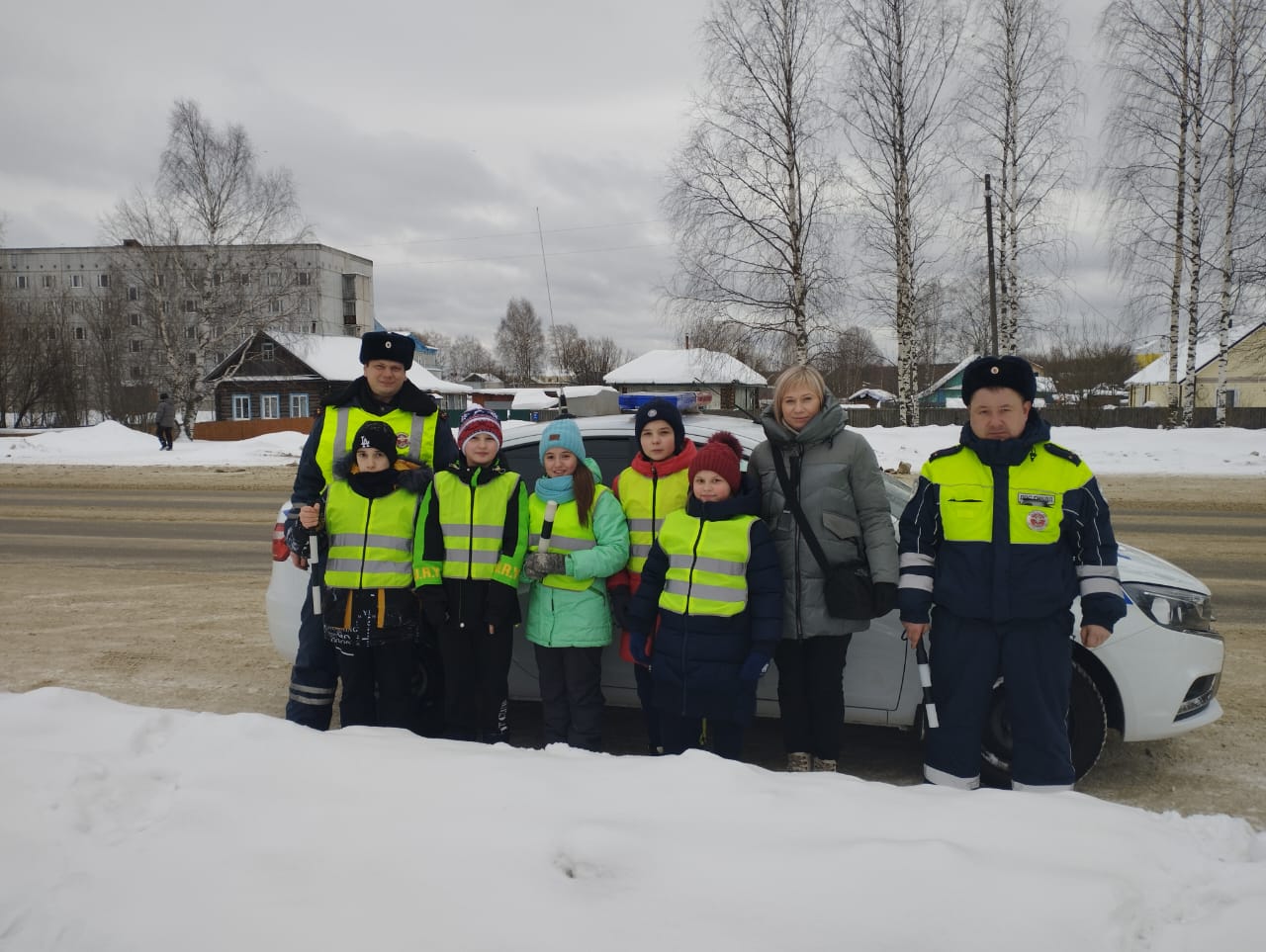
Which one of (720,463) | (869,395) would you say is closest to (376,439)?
(720,463)

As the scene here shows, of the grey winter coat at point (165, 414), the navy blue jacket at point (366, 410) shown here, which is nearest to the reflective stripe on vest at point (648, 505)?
the navy blue jacket at point (366, 410)

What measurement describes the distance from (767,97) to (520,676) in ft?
72.5

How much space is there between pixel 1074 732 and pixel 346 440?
336cm

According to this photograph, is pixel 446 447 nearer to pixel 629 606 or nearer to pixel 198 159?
pixel 629 606

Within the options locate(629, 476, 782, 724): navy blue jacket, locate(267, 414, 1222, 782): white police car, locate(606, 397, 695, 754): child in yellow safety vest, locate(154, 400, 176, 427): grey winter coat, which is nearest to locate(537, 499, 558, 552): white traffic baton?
Result: locate(606, 397, 695, 754): child in yellow safety vest

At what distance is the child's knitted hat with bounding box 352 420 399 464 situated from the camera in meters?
3.83

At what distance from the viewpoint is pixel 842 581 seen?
11.7 feet

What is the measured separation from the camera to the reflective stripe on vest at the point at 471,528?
3859 mm

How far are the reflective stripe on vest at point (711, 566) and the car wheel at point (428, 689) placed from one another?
1355mm

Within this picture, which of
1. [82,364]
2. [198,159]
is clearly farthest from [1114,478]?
[82,364]

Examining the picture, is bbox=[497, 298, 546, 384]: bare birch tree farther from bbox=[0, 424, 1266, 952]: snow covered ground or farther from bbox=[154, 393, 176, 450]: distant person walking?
bbox=[0, 424, 1266, 952]: snow covered ground

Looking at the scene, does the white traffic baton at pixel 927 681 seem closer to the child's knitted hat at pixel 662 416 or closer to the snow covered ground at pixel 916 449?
the child's knitted hat at pixel 662 416

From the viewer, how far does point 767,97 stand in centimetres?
2327

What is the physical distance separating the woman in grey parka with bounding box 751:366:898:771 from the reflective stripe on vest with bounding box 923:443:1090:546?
37 cm
